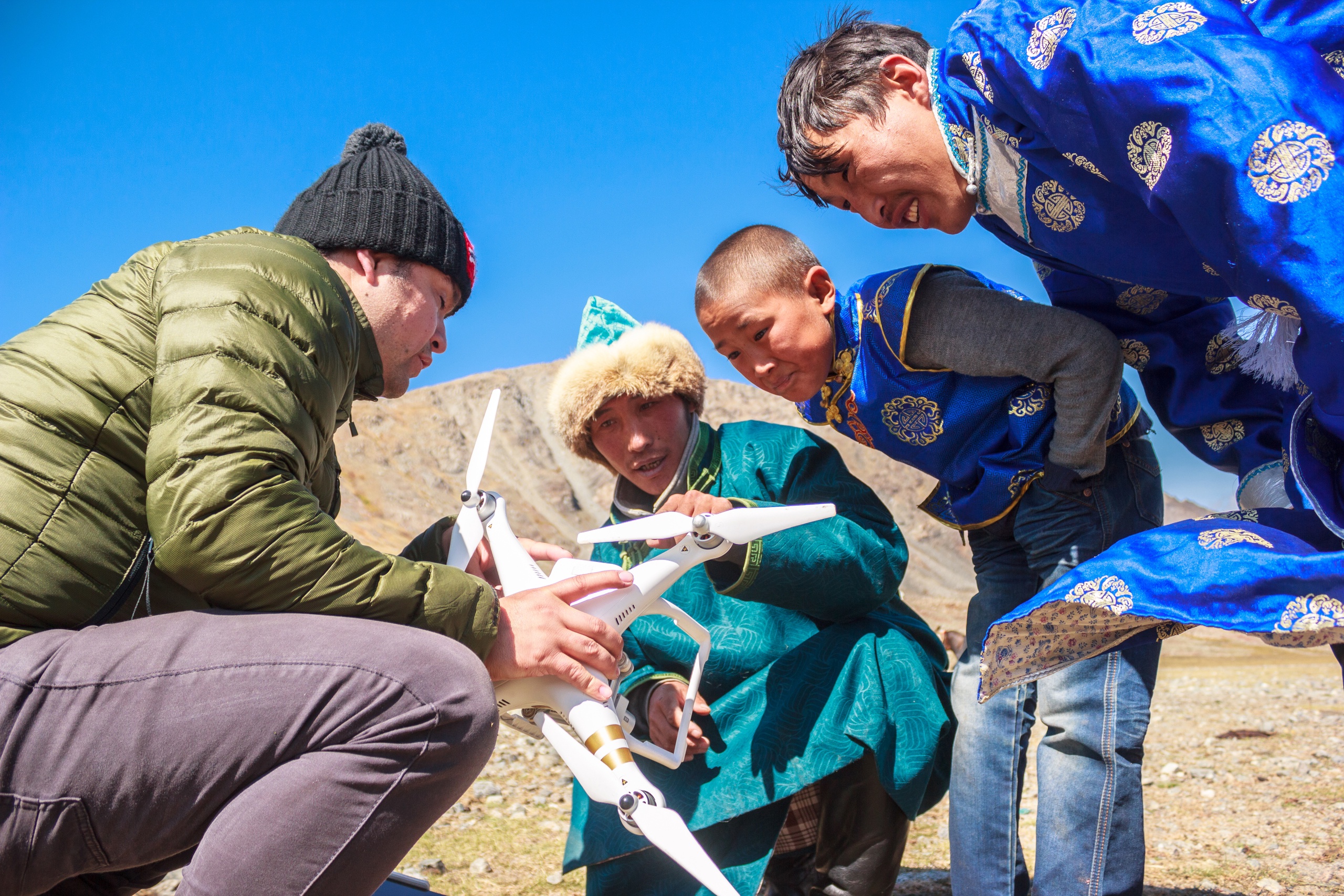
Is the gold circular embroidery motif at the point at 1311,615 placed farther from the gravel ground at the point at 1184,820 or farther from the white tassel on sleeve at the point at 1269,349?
the gravel ground at the point at 1184,820

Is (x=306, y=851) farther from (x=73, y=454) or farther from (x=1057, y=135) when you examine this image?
(x=1057, y=135)

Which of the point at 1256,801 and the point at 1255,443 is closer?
the point at 1255,443

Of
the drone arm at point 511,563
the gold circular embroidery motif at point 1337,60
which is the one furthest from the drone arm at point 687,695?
the gold circular embroidery motif at point 1337,60

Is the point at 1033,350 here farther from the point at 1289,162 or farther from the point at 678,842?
the point at 678,842

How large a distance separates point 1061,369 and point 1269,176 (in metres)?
1.00

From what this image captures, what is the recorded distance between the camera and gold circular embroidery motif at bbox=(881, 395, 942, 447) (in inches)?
104

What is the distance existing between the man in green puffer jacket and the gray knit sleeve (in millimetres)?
1357

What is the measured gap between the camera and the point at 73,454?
1720mm

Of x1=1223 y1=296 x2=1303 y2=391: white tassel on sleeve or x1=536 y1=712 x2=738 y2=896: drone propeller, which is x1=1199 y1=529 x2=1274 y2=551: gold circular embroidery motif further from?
x1=536 y1=712 x2=738 y2=896: drone propeller

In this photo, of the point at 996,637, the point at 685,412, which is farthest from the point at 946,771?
the point at 685,412

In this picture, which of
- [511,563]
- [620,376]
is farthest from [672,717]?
[620,376]

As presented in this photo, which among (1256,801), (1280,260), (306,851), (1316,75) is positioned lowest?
(1256,801)

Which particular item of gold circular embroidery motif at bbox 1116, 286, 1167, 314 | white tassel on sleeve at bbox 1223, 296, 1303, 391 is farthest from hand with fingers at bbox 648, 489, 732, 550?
white tassel on sleeve at bbox 1223, 296, 1303, 391

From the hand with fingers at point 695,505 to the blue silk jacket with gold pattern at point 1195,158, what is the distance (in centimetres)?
98
